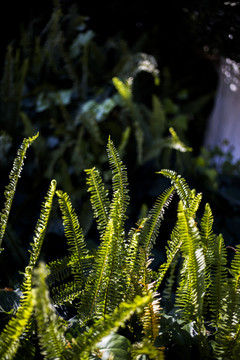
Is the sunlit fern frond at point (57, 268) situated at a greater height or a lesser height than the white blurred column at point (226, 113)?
greater

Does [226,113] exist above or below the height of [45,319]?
below

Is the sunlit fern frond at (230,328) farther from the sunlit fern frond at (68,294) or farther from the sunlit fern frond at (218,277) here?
the sunlit fern frond at (68,294)

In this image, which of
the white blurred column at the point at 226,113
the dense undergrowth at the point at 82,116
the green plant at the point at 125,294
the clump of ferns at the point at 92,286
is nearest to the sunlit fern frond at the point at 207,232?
the green plant at the point at 125,294

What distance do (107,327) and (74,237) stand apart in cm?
25

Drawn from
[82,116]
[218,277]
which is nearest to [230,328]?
[218,277]

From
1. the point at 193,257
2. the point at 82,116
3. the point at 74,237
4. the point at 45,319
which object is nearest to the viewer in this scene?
the point at 45,319

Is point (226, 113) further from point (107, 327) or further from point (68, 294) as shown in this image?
point (107, 327)

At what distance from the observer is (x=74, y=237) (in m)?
0.73

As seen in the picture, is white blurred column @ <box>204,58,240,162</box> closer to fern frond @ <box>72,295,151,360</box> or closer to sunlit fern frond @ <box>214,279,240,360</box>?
sunlit fern frond @ <box>214,279,240,360</box>

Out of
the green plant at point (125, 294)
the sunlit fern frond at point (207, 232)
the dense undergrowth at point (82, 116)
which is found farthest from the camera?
the dense undergrowth at point (82, 116)

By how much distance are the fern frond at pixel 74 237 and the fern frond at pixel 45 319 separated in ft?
0.65

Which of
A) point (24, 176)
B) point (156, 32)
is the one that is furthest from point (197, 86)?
point (24, 176)

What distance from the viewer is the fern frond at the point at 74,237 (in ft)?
2.33

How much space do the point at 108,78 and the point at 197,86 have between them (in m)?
0.64
